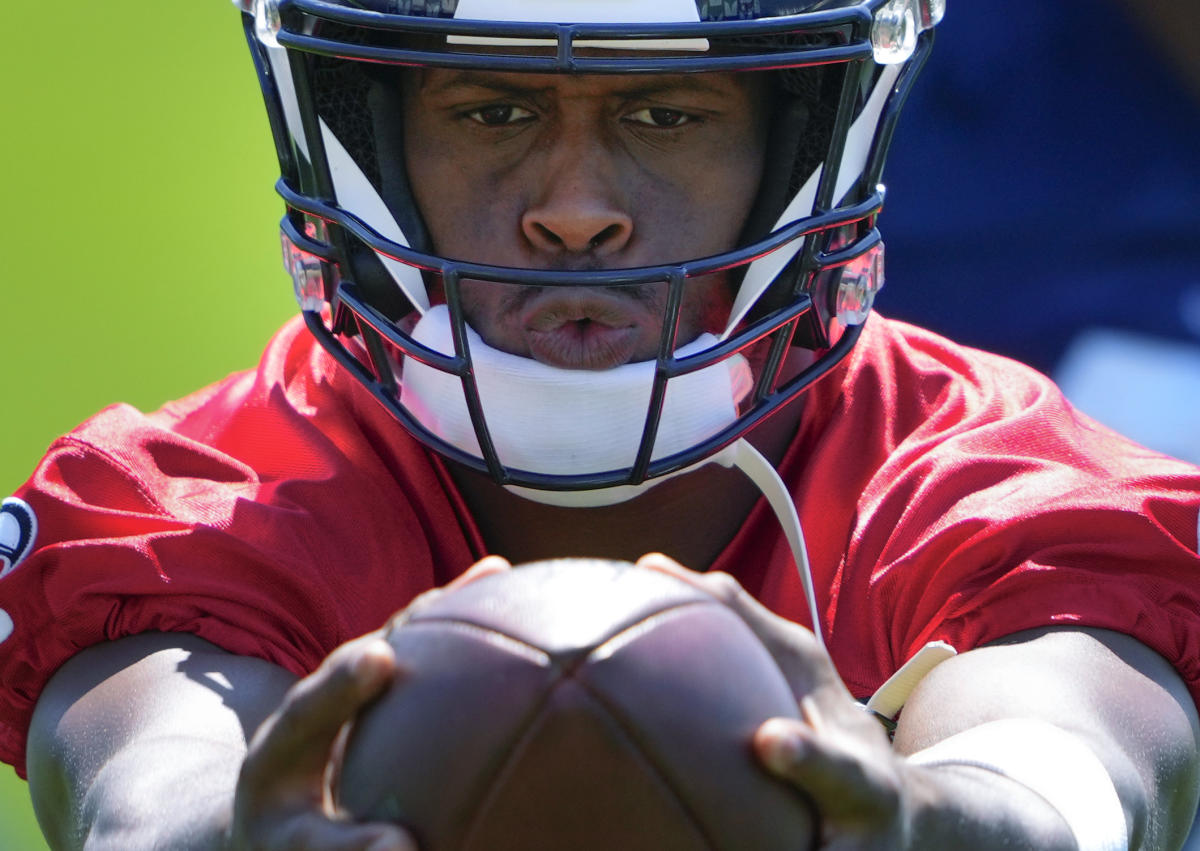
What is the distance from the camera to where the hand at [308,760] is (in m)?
0.94

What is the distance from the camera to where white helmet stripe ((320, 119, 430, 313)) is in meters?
1.64

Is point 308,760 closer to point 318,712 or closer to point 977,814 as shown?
point 318,712

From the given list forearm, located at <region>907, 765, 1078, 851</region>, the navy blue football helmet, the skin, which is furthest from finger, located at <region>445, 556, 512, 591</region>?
the navy blue football helmet

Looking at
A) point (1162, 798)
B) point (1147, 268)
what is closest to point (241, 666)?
point (1162, 798)

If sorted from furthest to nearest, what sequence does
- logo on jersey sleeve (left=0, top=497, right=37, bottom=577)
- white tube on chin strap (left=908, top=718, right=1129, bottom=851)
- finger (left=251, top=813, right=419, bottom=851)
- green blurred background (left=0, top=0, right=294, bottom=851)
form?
green blurred background (left=0, top=0, right=294, bottom=851) → logo on jersey sleeve (left=0, top=497, right=37, bottom=577) → white tube on chin strap (left=908, top=718, right=1129, bottom=851) → finger (left=251, top=813, right=419, bottom=851)

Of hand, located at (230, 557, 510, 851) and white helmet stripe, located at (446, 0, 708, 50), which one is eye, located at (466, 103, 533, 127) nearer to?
white helmet stripe, located at (446, 0, 708, 50)

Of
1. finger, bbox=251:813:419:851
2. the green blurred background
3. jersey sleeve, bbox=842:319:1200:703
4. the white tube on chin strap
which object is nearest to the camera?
finger, bbox=251:813:419:851

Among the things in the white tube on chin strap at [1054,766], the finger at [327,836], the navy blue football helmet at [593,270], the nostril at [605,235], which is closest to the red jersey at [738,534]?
the navy blue football helmet at [593,270]

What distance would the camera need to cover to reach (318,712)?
3.10ft

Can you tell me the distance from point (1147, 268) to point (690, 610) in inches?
92.1

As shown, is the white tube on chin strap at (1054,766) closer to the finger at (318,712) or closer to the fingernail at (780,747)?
the fingernail at (780,747)

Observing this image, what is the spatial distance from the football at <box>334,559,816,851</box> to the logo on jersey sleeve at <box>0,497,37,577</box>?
2.40ft

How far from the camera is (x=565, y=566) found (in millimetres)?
1037

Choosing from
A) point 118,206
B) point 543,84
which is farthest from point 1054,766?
point 118,206
